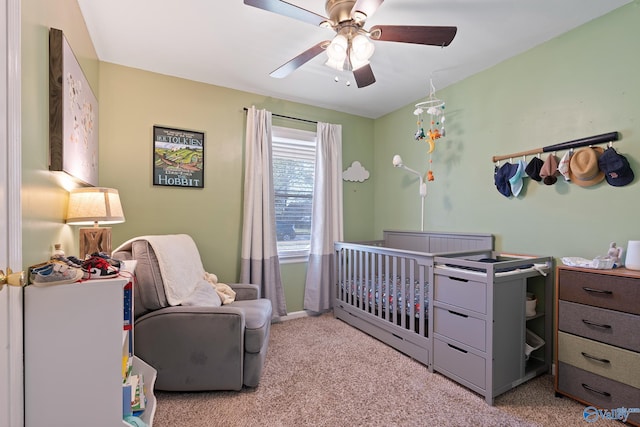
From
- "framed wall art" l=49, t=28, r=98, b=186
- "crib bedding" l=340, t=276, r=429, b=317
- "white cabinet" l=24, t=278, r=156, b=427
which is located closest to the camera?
"white cabinet" l=24, t=278, r=156, b=427

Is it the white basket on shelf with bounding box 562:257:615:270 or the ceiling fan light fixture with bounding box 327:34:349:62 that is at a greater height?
the ceiling fan light fixture with bounding box 327:34:349:62

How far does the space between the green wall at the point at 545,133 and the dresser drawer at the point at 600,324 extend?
438 millimetres

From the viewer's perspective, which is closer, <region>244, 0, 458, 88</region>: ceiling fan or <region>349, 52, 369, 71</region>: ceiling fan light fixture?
<region>244, 0, 458, 88</region>: ceiling fan

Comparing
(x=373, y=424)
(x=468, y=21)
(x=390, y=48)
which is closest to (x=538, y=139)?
(x=468, y=21)

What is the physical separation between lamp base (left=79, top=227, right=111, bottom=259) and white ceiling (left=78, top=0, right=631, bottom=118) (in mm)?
1388

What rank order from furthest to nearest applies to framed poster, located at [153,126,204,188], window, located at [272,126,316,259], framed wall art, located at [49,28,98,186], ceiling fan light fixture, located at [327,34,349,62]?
window, located at [272,126,316,259], framed poster, located at [153,126,204,188], ceiling fan light fixture, located at [327,34,349,62], framed wall art, located at [49,28,98,186]

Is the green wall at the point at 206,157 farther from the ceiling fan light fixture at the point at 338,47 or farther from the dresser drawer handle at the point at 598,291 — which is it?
the dresser drawer handle at the point at 598,291

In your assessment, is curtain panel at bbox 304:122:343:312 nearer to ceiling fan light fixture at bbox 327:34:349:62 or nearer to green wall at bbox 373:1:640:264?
green wall at bbox 373:1:640:264

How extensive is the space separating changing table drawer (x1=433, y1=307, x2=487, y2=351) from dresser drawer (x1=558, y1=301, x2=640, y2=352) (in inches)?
20.0

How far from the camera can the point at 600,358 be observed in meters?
1.61

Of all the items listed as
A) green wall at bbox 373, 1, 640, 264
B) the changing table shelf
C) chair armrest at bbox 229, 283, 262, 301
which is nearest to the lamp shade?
chair armrest at bbox 229, 283, 262, 301

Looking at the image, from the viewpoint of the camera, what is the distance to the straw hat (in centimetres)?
181

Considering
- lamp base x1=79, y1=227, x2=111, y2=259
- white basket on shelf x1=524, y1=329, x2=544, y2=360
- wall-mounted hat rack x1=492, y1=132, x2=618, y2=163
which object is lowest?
white basket on shelf x1=524, y1=329, x2=544, y2=360

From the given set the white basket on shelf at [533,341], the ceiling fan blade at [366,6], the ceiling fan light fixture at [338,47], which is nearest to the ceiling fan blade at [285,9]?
the ceiling fan light fixture at [338,47]
